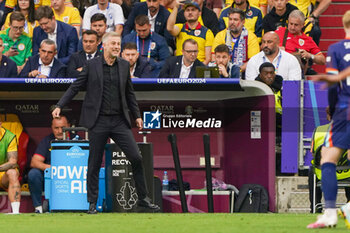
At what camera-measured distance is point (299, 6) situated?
17016mm

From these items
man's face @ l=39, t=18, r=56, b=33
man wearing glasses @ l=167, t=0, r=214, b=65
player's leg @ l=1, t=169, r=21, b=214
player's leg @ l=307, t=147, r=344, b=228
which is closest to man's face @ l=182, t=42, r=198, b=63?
man wearing glasses @ l=167, t=0, r=214, b=65

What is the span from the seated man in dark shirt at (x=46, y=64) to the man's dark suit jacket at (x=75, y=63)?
10 cm

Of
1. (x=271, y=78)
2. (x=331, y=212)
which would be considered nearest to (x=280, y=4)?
(x=271, y=78)

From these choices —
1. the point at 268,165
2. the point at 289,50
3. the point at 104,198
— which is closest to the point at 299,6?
the point at 289,50

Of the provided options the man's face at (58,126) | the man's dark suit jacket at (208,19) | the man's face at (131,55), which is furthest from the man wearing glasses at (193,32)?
the man's face at (58,126)

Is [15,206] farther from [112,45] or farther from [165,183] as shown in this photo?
[112,45]

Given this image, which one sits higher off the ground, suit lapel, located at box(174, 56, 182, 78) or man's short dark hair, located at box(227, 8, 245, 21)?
man's short dark hair, located at box(227, 8, 245, 21)

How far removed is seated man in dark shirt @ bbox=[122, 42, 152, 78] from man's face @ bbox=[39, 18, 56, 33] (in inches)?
70.3

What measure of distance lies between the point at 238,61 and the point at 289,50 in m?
0.94

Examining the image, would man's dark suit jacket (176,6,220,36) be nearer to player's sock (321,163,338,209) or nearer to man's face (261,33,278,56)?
man's face (261,33,278,56)

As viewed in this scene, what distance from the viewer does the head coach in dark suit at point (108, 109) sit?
1134 centimetres

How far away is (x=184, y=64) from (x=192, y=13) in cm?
165

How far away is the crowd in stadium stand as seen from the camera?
14.2 m

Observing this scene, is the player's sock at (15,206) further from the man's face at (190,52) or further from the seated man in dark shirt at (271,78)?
the seated man in dark shirt at (271,78)
